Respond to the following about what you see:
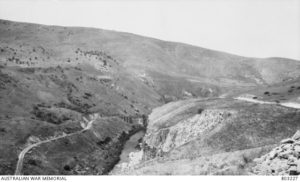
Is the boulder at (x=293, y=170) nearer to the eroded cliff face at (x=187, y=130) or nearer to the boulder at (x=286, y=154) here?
the boulder at (x=286, y=154)

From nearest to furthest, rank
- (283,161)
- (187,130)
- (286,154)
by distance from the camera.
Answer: (283,161) < (286,154) < (187,130)

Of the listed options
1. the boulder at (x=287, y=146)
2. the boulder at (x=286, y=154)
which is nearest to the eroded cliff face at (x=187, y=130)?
the boulder at (x=287, y=146)

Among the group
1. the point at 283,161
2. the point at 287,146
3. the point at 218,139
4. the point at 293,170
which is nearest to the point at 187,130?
the point at 218,139

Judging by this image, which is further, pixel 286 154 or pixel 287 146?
pixel 287 146

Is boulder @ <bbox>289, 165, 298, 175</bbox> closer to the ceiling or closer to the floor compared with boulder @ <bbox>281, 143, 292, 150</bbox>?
closer to the floor

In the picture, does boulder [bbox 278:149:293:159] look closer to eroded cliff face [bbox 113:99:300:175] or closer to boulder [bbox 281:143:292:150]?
boulder [bbox 281:143:292:150]

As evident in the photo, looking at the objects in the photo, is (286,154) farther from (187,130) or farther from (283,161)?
(187,130)

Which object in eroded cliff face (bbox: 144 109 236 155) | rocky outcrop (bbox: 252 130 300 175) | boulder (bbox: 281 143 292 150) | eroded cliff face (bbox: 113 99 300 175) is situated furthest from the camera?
eroded cliff face (bbox: 144 109 236 155)

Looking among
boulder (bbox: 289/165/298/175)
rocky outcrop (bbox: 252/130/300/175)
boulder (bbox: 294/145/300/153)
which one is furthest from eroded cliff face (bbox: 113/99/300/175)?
boulder (bbox: 294/145/300/153)
